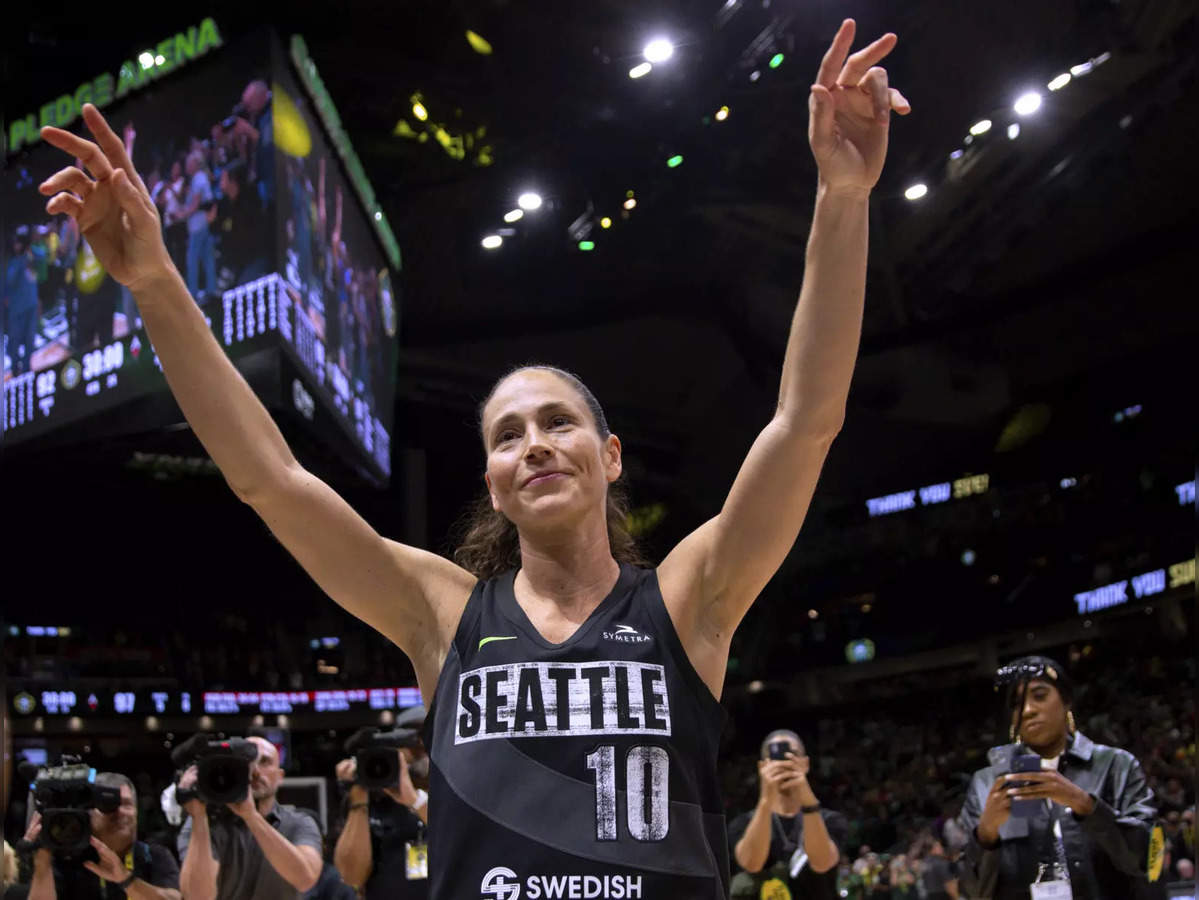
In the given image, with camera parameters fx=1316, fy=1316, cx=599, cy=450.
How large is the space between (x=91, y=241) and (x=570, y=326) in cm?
1503

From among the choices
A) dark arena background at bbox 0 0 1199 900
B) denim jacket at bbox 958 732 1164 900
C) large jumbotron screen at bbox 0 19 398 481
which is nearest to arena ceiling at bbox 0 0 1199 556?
dark arena background at bbox 0 0 1199 900

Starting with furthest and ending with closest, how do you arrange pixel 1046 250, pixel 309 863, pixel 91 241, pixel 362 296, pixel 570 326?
pixel 570 326 → pixel 1046 250 → pixel 362 296 → pixel 309 863 → pixel 91 241

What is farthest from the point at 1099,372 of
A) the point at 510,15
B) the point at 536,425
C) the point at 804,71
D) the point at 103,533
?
the point at 536,425

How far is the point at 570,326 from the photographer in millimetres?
16828

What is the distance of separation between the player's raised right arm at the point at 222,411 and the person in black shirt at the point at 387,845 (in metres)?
2.90

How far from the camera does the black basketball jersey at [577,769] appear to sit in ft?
5.34

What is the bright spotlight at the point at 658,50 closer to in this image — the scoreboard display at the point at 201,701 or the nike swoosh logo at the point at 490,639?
the nike swoosh logo at the point at 490,639

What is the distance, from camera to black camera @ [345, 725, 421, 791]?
15.1 feet

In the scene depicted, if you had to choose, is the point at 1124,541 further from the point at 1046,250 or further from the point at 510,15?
the point at 510,15

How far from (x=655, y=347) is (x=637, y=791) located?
15.8 meters

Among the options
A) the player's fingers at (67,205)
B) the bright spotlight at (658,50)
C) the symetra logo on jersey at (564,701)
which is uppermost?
the bright spotlight at (658,50)

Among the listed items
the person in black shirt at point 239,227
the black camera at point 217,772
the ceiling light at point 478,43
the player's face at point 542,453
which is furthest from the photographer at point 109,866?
the ceiling light at point 478,43

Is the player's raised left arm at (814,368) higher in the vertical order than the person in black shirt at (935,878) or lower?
higher

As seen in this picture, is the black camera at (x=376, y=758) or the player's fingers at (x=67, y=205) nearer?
the player's fingers at (x=67, y=205)
